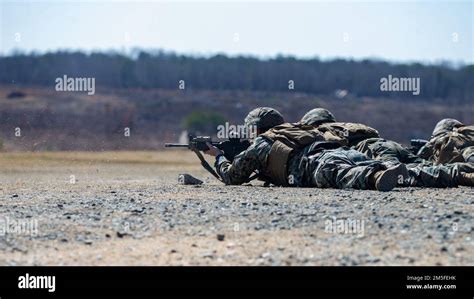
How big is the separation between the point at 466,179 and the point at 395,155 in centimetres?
129

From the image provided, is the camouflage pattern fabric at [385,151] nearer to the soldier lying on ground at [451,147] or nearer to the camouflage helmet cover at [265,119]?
the soldier lying on ground at [451,147]

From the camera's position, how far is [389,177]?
43.7 ft

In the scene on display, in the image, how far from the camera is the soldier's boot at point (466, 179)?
48.5 feet

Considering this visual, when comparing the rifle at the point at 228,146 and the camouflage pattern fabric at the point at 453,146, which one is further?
the rifle at the point at 228,146

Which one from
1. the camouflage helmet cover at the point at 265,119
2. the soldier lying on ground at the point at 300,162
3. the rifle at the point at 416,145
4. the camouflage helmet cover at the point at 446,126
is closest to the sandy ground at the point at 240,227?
the soldier lying on ground at the point at 300,162

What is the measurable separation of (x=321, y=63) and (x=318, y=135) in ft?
264

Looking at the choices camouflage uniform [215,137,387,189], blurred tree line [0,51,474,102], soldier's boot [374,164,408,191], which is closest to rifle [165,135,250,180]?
camouflage uniform [215,137,387,189]

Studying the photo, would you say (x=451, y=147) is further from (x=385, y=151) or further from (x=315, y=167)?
(x=315, y=167)

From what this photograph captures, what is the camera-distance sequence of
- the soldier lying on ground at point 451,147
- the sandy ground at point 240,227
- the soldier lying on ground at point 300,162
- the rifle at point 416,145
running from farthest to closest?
1. the rifle at point 416,145
2. the soldier lying on ground at point 451,147
3. the soldier lying on ground at point 300,162
4. the sandy ground at point 240,227

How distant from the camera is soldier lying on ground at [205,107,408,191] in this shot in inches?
538

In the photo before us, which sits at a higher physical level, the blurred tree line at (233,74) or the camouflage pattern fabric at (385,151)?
the blurred tree line at (233,74)

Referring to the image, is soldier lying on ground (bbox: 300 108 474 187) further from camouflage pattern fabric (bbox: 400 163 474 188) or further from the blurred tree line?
the blurred tree line

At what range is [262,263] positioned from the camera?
8414 mm
